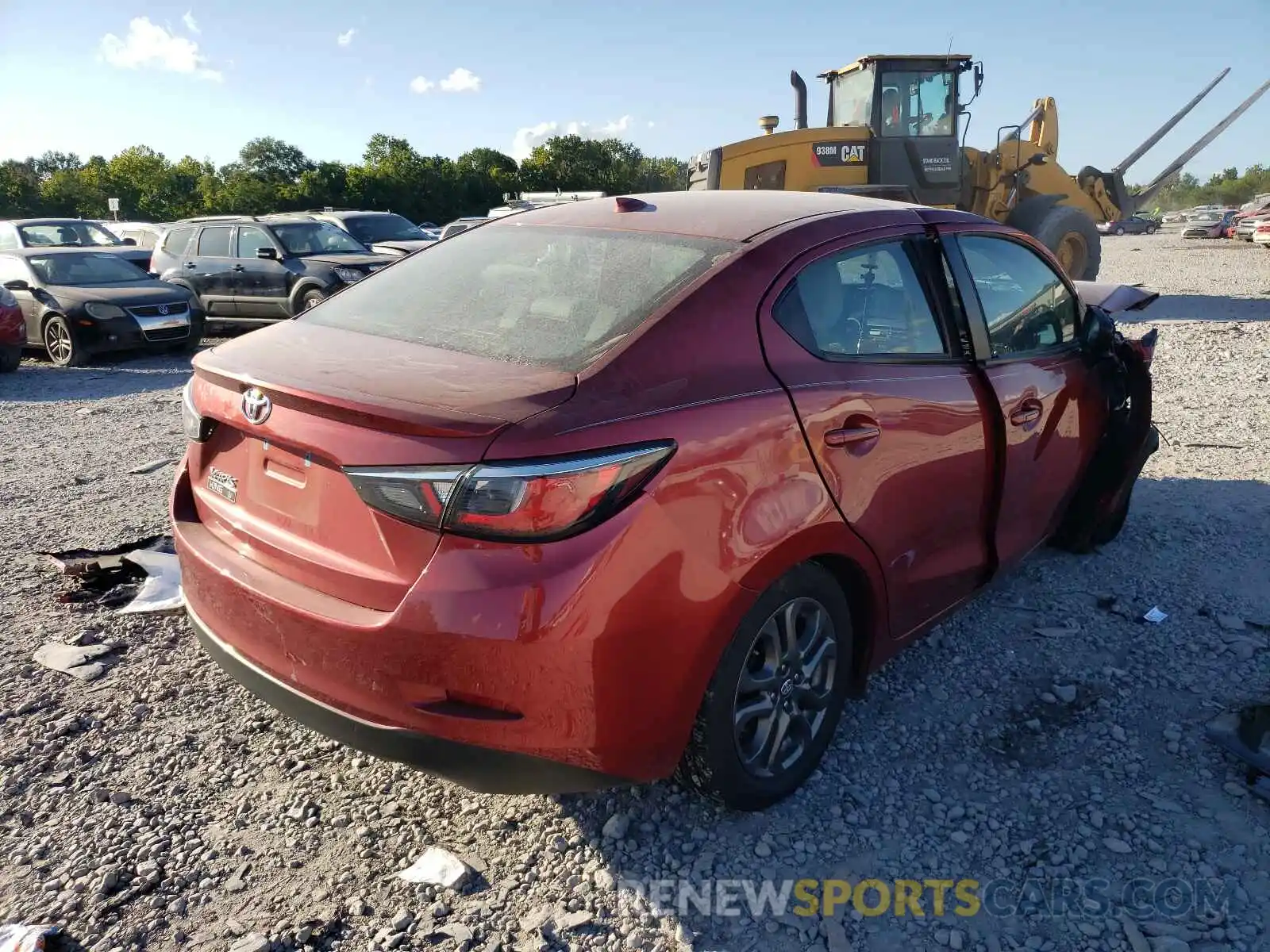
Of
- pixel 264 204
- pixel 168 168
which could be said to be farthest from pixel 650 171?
pixel 168 168

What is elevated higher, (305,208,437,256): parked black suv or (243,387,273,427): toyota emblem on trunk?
(305,208,437,256): parked black suv

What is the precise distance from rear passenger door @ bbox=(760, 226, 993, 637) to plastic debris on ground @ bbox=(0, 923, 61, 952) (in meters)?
2.31

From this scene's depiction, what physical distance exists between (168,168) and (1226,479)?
210ft

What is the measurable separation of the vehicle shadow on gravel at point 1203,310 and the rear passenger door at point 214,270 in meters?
12.5

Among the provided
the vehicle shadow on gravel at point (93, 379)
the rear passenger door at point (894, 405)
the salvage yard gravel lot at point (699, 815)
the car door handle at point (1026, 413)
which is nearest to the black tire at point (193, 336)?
the vehicle shadow on gravel at point (93, 379)

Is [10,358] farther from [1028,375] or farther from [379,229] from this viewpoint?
[1028,375]

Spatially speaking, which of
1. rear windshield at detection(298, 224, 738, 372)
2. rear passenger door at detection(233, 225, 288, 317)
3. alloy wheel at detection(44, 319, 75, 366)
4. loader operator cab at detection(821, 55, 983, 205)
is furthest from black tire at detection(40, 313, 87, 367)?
loader operator cab at detection(821, 55, 983, 205)

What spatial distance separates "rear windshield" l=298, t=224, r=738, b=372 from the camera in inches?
99.2

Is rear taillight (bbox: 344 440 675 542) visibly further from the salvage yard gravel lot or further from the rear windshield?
the salvage yard gravel lot

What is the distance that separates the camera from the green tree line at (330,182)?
48781mm

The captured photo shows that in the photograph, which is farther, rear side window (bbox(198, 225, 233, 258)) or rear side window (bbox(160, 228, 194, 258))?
rear side window (bbox(160, 228, 194, 258))

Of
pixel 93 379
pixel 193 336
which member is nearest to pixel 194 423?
pixel 93 379

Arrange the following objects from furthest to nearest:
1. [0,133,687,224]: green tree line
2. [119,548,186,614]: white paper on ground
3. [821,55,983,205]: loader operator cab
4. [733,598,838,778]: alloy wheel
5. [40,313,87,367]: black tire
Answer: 1. [0,133,687,224]: green tree line
2. [821,55,983,205]: loader operator cab
3. [40,313,87,367]: black tire
4. [119,548,186,614]: white paper on ground
5. [733,598,838,778]: alloy wheel

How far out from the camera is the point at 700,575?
2248 millimetres
